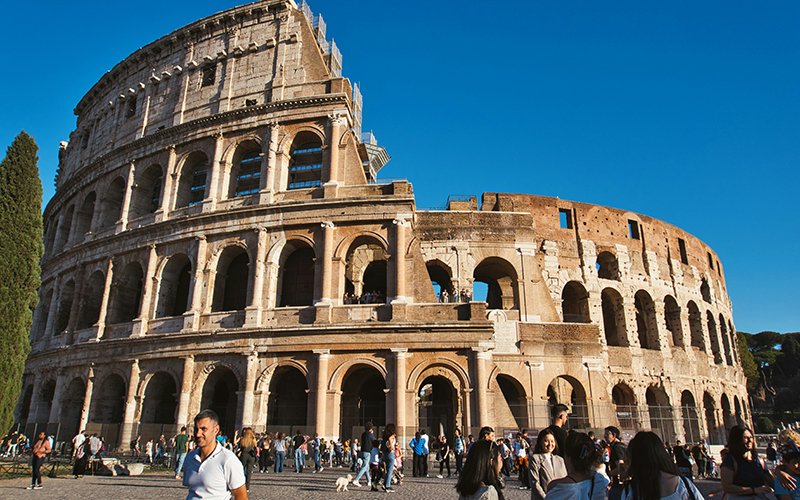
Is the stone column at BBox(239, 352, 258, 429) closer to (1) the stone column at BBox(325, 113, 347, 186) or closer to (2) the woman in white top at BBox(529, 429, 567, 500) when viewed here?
(1) the stone column at BBox(325, 113, 347, 186)

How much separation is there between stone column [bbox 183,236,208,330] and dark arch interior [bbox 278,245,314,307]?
301cm

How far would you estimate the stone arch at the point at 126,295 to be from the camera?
22.5 m

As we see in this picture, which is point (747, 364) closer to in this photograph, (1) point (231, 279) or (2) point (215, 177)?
(1) point (231, 279)

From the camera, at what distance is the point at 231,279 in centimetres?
2186

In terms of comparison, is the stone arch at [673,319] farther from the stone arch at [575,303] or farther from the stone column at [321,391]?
the stone column at [321,391]

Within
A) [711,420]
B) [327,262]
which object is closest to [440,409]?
[327,262]

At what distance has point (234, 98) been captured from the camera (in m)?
22.8

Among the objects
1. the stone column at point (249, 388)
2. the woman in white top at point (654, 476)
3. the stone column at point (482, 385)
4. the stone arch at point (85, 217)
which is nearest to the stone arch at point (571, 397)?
the stone column at point (482, 385)

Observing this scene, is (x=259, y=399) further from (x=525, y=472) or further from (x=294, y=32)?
(x=294, y=32)

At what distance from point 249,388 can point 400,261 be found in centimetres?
666

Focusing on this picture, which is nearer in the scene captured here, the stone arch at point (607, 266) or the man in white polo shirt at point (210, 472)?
the man in white polo shirt at point (210, 472)

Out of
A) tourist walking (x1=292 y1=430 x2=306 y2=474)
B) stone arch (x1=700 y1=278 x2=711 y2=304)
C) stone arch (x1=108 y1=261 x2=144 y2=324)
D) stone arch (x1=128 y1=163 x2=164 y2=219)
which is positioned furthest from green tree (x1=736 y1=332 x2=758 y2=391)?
stone arch (x1=128 y1=163 x2=164 y2=219)

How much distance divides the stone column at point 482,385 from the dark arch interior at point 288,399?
6.15 meters

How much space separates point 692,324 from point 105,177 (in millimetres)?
31016
